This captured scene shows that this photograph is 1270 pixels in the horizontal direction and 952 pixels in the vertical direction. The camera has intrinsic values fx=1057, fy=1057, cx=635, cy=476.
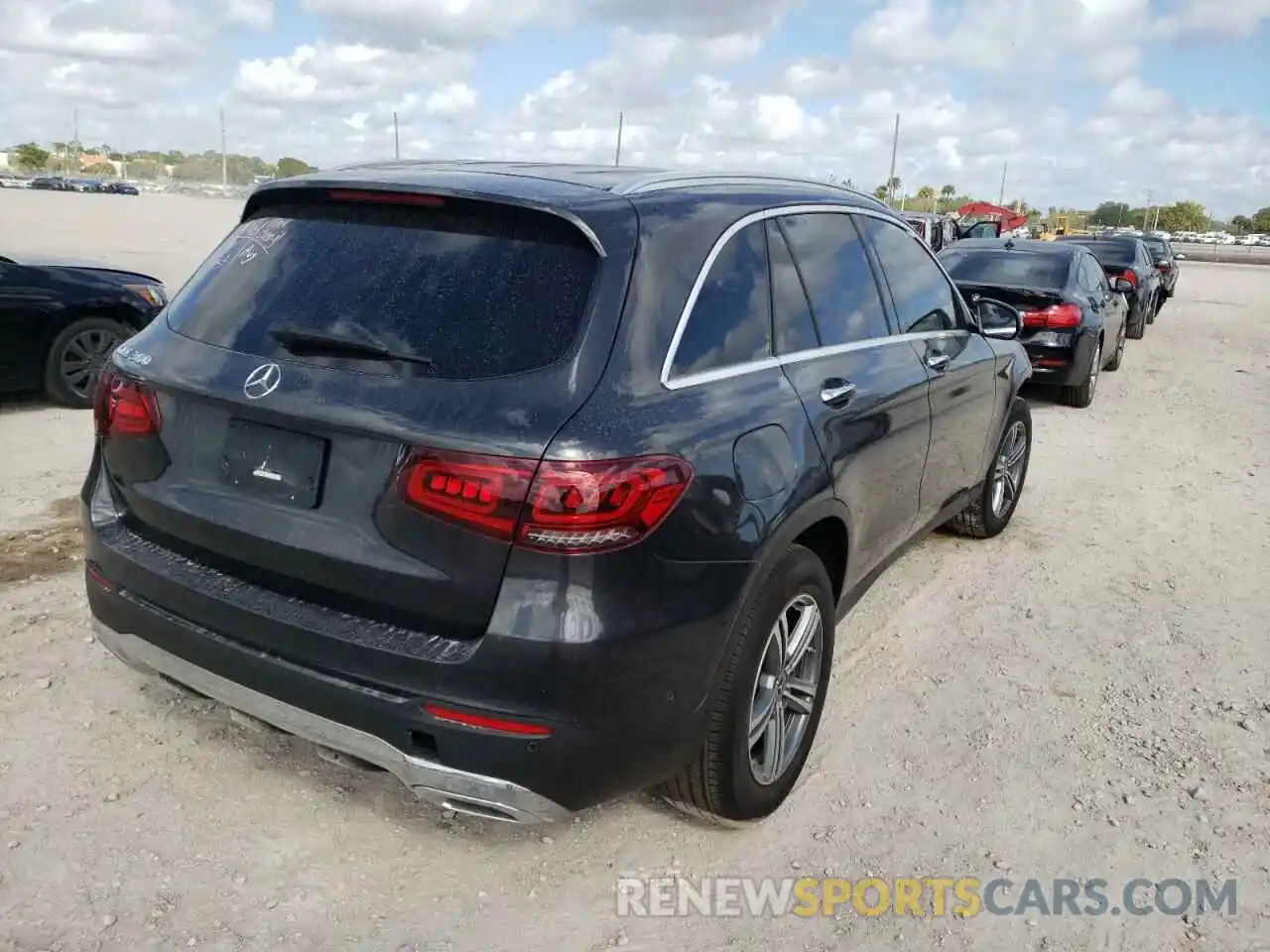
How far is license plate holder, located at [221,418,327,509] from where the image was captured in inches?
99.5

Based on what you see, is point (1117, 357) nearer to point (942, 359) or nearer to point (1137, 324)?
point (1137, 324)

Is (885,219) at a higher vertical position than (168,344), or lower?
higher

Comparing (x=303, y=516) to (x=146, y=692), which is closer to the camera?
(x=303, y=516)

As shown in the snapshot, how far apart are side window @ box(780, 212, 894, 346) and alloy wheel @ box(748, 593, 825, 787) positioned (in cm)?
92

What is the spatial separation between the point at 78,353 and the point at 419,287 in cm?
599

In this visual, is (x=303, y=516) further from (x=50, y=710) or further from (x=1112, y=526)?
(x=1112, y=526)

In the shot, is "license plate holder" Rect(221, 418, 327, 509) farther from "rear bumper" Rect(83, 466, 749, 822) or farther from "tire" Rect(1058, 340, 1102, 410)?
"tire" Rect(1058, 340, 1102, 410)

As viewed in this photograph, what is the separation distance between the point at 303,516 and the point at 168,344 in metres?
0.78

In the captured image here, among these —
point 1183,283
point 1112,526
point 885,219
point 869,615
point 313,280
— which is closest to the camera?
point 313,280

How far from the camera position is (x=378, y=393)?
8.08ft

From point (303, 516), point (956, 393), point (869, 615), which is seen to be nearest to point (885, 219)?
point (956, 393)

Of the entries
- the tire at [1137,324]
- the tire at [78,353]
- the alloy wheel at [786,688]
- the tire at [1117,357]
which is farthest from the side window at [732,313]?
the tire at [1137,324]

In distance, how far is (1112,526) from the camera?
6.23 m

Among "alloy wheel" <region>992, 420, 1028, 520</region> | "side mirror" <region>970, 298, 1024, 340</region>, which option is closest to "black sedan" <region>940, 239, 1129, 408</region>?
"alloy wheel" <region>992, 420, 1028, 520</region>
